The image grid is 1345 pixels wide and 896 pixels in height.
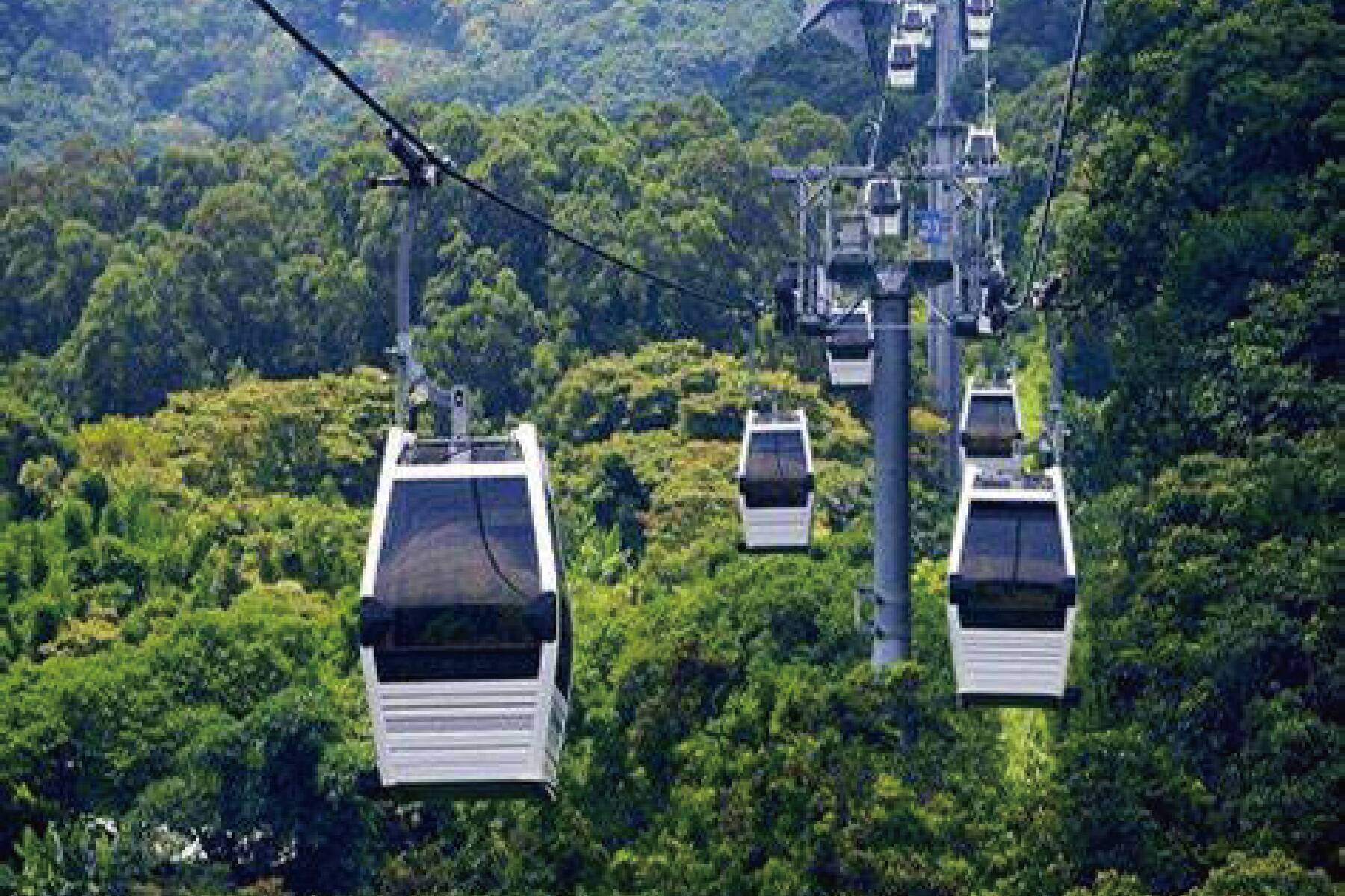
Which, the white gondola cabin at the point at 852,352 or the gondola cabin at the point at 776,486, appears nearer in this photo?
the gondola cabin at the point at 776,486

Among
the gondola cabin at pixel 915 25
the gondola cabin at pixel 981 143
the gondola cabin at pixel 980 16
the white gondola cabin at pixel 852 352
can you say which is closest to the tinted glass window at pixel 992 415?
the white gondola cabin at pixel 852 352

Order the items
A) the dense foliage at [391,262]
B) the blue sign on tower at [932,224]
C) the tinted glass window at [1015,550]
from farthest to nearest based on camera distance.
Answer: the dense foliage at [391,262], the blue sign on tower at [932,224], the tinted glass window at [1015,550]

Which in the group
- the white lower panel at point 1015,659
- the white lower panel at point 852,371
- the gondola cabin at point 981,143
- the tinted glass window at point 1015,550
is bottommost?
the gondola cabin at point 981,143

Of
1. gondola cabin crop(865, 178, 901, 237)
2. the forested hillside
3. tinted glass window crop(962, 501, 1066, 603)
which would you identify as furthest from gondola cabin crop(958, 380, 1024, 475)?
tinted glass window crop(962, 501, 1066, 603)

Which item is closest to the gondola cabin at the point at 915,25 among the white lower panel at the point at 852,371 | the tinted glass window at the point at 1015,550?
the white lower panel at the point at 852,371

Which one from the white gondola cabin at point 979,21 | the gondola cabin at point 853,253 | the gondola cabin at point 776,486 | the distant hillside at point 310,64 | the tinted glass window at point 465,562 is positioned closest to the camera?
the tinted glass window at point 465,562

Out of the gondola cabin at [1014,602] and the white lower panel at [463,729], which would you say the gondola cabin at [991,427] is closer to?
the gondola cabin at [1014,602]

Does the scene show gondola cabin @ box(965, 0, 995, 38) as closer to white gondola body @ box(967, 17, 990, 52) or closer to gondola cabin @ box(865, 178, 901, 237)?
white gondola body @ box(967, 17, 990, 52)

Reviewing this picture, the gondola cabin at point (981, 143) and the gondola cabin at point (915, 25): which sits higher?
the gondola cabin at point (915, 25)
